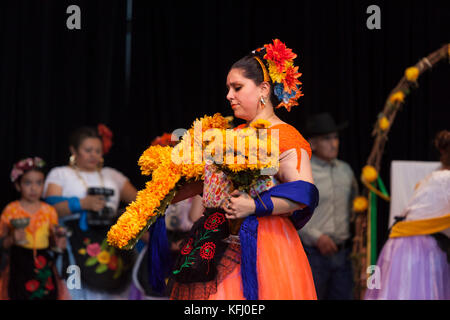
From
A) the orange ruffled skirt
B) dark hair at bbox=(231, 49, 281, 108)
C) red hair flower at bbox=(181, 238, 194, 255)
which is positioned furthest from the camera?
dark hair at bbox=(231, 49, 281, 108)

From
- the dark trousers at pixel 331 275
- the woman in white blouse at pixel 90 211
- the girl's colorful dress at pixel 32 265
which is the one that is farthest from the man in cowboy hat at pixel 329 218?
the girl's colorful dress at pixel 32 265

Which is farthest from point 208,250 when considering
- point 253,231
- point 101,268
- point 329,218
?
point 101,268

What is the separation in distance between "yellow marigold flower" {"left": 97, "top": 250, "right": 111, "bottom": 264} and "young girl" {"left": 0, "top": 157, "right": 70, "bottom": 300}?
0.93ft

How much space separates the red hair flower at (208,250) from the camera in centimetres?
219

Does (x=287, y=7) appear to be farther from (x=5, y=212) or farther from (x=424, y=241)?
(x=5, y=212)

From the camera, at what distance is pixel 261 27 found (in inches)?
196

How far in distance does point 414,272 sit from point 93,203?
7.59ft

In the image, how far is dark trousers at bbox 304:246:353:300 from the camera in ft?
14.2

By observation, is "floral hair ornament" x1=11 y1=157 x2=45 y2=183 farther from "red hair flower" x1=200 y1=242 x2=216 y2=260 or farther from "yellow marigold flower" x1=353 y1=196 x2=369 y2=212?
"red hair flower" x1=200 y1=242 x2=216 y2=260

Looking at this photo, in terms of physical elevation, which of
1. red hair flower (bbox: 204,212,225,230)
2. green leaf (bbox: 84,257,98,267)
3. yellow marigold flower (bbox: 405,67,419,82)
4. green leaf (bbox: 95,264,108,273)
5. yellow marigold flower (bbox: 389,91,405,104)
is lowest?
green leaf (bbox: 95,264,108,273)

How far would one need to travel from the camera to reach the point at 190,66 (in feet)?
16.5

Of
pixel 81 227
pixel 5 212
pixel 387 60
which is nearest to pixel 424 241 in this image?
pixel 387 60

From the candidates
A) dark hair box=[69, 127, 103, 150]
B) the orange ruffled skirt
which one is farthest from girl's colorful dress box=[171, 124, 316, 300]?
dark hair box=[69, 127, 103, 150]

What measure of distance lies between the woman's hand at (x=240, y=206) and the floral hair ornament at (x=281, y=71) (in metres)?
0.46
